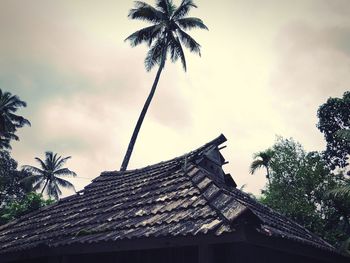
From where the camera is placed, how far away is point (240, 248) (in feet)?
15.1

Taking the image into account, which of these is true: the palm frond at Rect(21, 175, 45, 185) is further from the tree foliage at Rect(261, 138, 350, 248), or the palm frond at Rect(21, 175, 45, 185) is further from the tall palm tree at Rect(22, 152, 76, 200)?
the tree foliage at Rect(261, 138, 350, 248)

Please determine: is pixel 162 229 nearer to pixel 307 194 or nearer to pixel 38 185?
pixel 307 194

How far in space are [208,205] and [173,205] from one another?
78 cm

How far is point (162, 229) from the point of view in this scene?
4246 mm

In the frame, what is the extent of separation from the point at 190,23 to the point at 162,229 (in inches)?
790

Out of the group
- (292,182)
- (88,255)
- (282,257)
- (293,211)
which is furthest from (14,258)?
(292,182)

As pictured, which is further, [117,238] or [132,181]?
[132,181]

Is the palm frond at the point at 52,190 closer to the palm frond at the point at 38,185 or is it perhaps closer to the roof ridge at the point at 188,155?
the palm frond at the point at 38,185

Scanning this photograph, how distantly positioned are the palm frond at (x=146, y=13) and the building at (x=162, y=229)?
1609cm

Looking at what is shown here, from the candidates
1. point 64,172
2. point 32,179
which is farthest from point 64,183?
point 32,179

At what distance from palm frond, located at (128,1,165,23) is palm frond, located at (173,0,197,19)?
3.49 feet

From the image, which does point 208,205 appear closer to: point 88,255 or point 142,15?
point 88,255

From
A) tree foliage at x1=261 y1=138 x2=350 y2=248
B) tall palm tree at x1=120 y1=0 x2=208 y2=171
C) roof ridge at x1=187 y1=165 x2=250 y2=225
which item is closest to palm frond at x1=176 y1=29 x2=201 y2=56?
tall palm tree at x1=120 y1=0 x2=208 y2=171

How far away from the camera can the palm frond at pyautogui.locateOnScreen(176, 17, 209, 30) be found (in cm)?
2180
